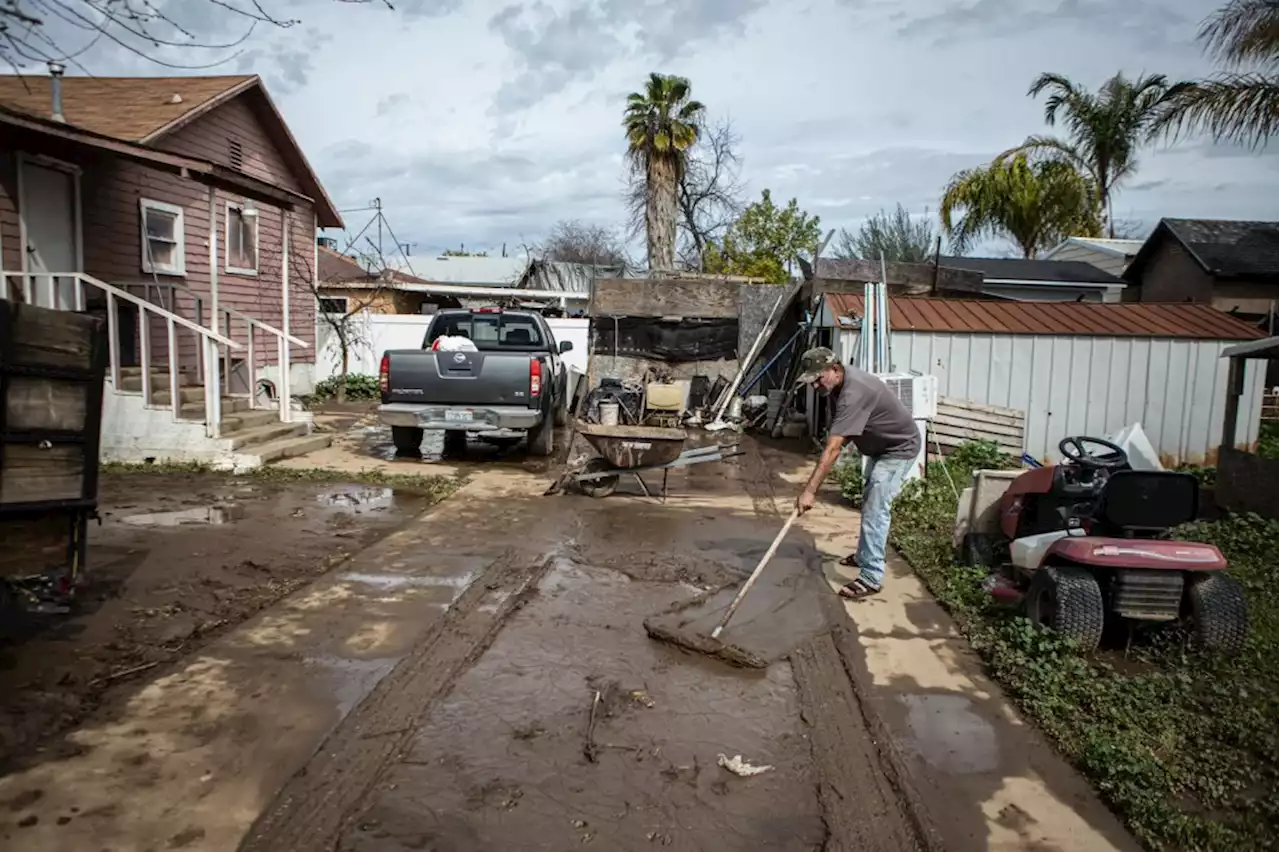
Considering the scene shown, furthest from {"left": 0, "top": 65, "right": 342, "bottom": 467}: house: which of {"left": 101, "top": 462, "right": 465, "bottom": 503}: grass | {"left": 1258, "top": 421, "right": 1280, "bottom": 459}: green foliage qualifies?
{"left": 1258, "top": 421, "right": 1280, "bottom": 459}: green foliage

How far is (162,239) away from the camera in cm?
1422

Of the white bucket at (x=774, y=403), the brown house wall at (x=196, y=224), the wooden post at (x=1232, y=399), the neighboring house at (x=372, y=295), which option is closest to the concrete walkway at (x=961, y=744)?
the wooden post at (x=1232, y=399)

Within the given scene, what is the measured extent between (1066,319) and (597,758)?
37.4ft

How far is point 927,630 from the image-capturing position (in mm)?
5727

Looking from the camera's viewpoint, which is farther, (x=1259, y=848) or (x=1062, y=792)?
(x=1062, y=792)

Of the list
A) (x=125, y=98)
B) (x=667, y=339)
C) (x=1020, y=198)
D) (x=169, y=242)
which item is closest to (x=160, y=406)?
(x=169, y=242)

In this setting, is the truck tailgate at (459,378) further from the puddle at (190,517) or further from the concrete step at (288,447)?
the puddle at (190,517)

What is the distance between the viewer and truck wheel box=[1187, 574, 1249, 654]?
16.4ft

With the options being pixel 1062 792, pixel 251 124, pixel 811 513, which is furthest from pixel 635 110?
pixel 1062 792

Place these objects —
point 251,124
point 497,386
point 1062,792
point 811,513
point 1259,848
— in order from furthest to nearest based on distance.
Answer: point 251,124
point 497,386
point 811,513
point 1062,792
point 1259,848

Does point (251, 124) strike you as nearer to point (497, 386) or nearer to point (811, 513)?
point (497, 386)

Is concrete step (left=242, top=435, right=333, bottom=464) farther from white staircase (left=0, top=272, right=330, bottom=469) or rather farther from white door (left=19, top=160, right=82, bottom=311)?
white door (left=19, top=160, right=82, bottom=311)

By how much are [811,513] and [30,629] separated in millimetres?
6749

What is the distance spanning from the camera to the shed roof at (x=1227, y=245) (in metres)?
19.9
